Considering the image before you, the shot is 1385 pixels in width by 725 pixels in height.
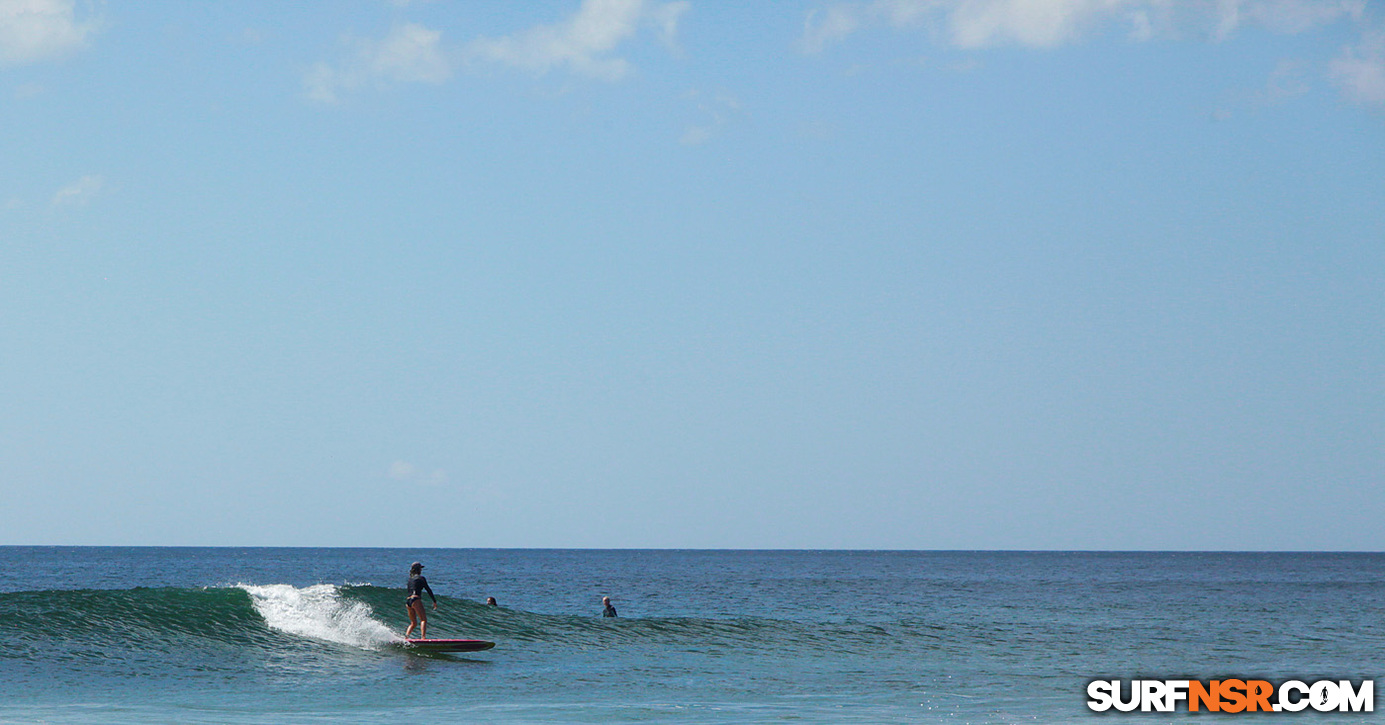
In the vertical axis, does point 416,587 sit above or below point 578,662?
above

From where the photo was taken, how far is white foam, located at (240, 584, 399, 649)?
1117 inches

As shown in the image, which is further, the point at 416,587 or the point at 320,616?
the point at 320,616

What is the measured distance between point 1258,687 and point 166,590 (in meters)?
26.4

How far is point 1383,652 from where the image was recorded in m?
29.9

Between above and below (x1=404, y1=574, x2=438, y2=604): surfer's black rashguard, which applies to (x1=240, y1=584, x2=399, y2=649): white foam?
below

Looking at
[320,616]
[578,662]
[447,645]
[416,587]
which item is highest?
[416,587]

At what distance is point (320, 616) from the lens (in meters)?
30.6

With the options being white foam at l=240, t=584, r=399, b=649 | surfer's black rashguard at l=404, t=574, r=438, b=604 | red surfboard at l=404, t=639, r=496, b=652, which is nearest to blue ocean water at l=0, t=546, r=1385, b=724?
white foam at l=240, t=584, r=399, b=649

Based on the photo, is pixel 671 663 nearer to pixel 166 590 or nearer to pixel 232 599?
pixel 232 599

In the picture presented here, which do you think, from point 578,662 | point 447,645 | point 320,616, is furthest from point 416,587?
point 320,616

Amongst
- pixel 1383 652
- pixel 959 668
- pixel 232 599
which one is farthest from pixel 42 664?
pixel 1383 652

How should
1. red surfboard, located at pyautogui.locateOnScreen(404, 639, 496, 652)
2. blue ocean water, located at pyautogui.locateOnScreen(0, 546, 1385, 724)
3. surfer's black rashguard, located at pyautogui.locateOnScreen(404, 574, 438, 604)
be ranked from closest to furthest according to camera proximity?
blue ocean water, located at pyautogui.locateOnScreen(0, 546, 1385, 724)
red surfboard, located at pyautogui.locateOnScreen(404, 639, 496, 652)
surfer's black rashguard, located at pyautogui.locateOnScreen(404, 574, 438, 604)

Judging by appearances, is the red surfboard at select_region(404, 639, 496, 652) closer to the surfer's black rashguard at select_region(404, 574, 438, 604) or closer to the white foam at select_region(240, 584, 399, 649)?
the surfer's black rashguard at select_region(404, 574, 438, 604)

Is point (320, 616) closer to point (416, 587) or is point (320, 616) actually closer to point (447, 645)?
point (416, 587)
